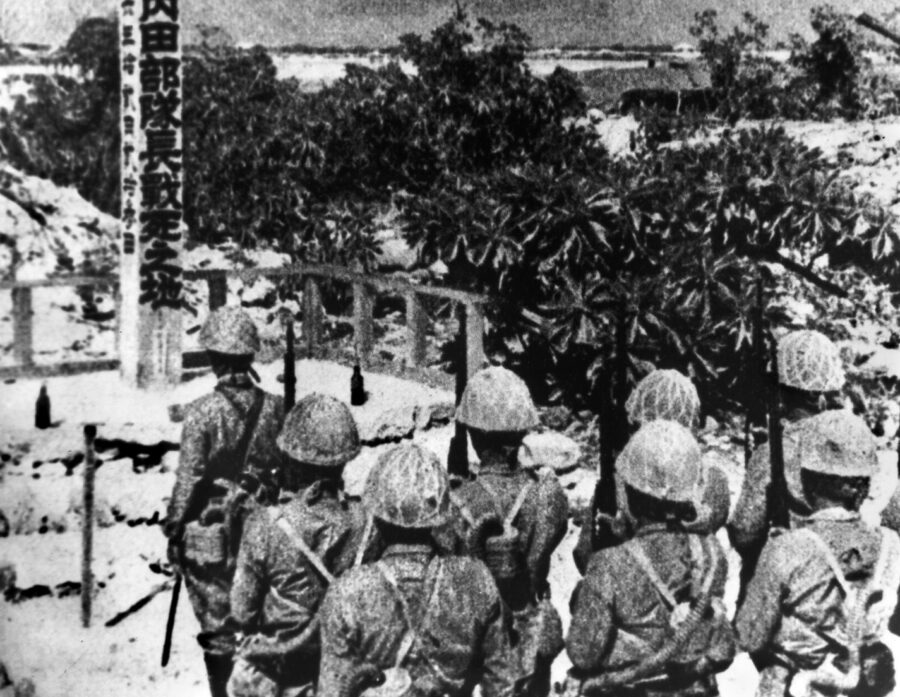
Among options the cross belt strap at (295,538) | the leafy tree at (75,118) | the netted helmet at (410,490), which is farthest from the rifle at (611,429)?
the leafy tree at (75,118)

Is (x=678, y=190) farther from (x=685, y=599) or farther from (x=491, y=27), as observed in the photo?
(x=685, y=599)

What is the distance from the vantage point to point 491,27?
5.00 meters

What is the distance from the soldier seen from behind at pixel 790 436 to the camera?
3.76m

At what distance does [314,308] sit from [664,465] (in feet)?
11.8

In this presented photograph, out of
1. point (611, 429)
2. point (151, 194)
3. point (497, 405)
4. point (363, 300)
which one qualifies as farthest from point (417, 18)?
point (497, 405)

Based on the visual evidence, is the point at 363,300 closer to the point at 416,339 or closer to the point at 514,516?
the point at 416,339

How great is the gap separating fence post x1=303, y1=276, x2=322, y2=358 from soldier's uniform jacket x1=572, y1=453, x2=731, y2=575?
8.85 feet

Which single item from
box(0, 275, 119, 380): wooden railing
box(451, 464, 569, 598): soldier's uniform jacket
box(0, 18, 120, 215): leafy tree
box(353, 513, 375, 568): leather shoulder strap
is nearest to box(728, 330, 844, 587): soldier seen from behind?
box(451, 464, 569, 598): soldier's uniform jacket

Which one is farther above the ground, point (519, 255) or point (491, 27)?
point (491, 27)

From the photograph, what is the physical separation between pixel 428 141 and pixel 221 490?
267 centimetres

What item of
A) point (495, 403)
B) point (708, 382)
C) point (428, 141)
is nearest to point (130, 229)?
point (428, 141)

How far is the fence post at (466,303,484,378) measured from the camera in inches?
219

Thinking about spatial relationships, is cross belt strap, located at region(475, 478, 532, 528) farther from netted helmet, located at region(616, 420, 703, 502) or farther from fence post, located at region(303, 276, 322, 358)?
fence post, located at region(303, 276, 322, 358)

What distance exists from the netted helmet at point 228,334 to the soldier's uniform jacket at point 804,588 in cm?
213
